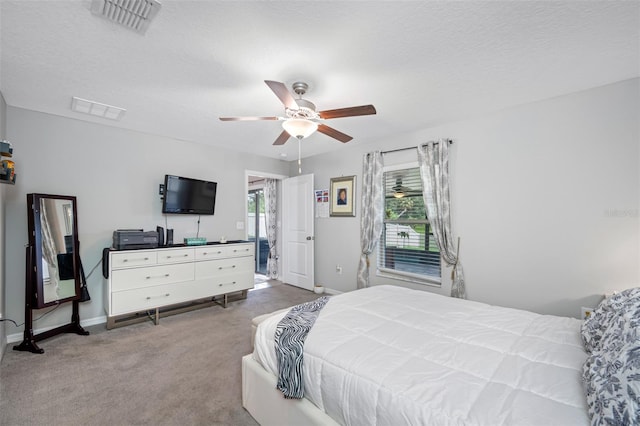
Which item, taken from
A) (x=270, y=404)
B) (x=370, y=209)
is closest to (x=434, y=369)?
(x=270, y=404)

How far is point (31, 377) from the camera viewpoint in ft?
7.30

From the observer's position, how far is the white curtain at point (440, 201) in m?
3.27

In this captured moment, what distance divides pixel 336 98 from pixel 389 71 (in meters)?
0.59

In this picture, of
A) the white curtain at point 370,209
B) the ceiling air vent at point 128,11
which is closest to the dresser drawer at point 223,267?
the white curtain at point 370,209

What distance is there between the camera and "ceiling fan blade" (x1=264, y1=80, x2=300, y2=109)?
1799mm

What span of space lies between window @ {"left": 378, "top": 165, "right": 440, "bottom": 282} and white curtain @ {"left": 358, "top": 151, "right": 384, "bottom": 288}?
12cm

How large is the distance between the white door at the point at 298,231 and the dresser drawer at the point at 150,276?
194 centimetres

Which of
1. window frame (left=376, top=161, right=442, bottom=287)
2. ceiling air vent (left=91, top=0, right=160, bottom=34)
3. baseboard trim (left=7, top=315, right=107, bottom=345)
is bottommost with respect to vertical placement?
baseboard trim (left=7, top=315, right=107, bottom=345)

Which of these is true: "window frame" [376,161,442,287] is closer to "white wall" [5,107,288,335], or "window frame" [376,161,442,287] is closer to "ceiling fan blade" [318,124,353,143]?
"ceiling fan blade" [318,124,353,143]

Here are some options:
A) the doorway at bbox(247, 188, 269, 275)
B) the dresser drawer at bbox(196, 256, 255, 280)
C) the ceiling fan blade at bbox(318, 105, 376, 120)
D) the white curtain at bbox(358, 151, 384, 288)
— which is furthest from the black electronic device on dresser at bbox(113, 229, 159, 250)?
the doorway at bbox(247, 188, 269, 275)

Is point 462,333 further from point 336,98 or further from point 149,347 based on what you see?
point 149,347

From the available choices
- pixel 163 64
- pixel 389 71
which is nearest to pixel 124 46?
pixel 163 64

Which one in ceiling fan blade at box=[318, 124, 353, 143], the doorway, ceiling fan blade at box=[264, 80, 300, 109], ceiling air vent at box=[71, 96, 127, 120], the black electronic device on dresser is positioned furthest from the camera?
the doorway

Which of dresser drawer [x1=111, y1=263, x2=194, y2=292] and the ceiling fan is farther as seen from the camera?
dresser drawer [x1=111, y1=263, x2=194, y2=292]
